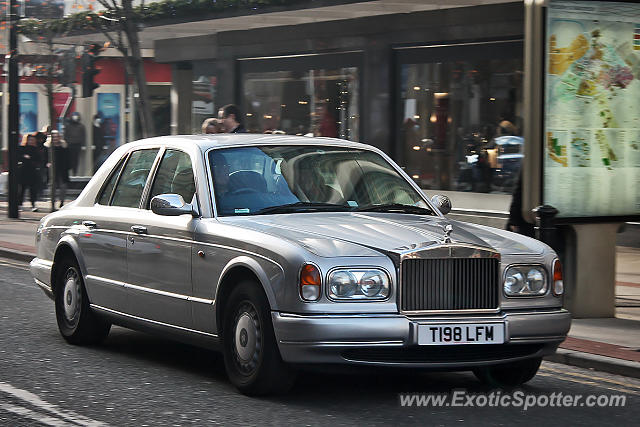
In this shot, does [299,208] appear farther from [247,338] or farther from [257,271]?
[247,338]

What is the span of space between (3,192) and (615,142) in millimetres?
25490

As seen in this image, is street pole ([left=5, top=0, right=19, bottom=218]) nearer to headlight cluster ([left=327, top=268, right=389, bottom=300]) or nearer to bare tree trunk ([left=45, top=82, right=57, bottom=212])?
bare tree trunk ([left=45, top=82, right=57, bottom=212])

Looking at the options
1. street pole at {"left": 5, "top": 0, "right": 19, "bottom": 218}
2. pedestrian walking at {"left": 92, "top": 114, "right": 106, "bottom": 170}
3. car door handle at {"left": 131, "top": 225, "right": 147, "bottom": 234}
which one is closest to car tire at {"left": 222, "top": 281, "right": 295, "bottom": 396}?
car door handle at {"left": 131, "top": 225, "right": 147, "bottom": 234}

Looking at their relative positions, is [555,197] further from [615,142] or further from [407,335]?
[407,335]

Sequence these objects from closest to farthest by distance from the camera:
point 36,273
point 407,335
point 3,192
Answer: point 407,335, point 36,273, point 3,192

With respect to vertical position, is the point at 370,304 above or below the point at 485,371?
above

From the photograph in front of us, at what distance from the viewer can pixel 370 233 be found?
7.50 metres

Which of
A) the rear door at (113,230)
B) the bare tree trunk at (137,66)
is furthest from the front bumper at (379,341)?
the bare tree trunk at (137,66)

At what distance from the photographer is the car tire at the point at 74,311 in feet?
31.5

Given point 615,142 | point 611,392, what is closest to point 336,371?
point 611,392

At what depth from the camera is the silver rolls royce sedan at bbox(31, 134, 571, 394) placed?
713 cm

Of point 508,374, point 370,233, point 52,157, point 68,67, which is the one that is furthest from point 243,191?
point 52,157

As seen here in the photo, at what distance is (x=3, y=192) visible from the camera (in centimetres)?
3466

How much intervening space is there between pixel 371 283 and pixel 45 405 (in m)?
1.94
